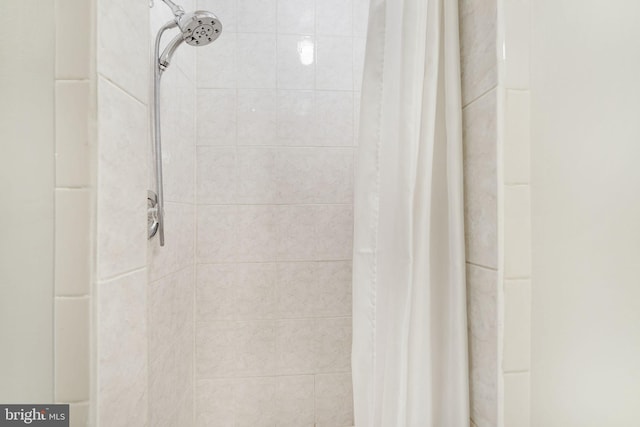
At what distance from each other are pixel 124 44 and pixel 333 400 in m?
1.49

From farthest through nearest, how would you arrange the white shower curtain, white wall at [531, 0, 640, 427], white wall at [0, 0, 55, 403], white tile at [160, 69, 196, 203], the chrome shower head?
white tile at [160, 69, 196, 203]
the chrome shower head
the white shower curtain
white wall at [531, 0, 640, 427]
white wall at [0, 0, 55, 403]

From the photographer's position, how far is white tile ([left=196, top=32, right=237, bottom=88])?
1.41 meters

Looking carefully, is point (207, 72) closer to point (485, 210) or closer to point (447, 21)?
point (447, 21)

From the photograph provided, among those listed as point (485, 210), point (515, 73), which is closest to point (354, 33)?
point (515, 73)

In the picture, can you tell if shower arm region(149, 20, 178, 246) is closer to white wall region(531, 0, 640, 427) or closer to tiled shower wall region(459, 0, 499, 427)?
tiled shower wall region(459, 0, 499, 427)

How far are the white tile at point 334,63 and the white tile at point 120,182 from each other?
Result: 1.04 metres

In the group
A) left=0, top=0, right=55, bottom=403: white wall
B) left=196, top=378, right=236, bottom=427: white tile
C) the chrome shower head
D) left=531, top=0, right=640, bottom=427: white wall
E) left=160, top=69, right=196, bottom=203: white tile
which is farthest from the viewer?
left=196, top=378, right=236, bottom=427: white tile

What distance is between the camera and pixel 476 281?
0.62m

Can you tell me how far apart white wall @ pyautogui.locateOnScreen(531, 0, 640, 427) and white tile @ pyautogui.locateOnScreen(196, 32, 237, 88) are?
1185 mm

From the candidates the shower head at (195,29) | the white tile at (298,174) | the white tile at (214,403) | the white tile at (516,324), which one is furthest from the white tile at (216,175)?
the white tile at (516,324)

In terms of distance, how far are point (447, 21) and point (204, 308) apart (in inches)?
52.9

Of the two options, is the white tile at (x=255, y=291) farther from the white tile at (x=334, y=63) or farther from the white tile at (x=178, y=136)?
the white tile at (x=334, y=63)

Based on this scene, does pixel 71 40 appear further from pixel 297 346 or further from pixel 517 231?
pixel 297 346

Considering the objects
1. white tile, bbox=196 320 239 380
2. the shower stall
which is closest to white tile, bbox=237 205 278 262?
white tile, bbox=196 320 239 380
